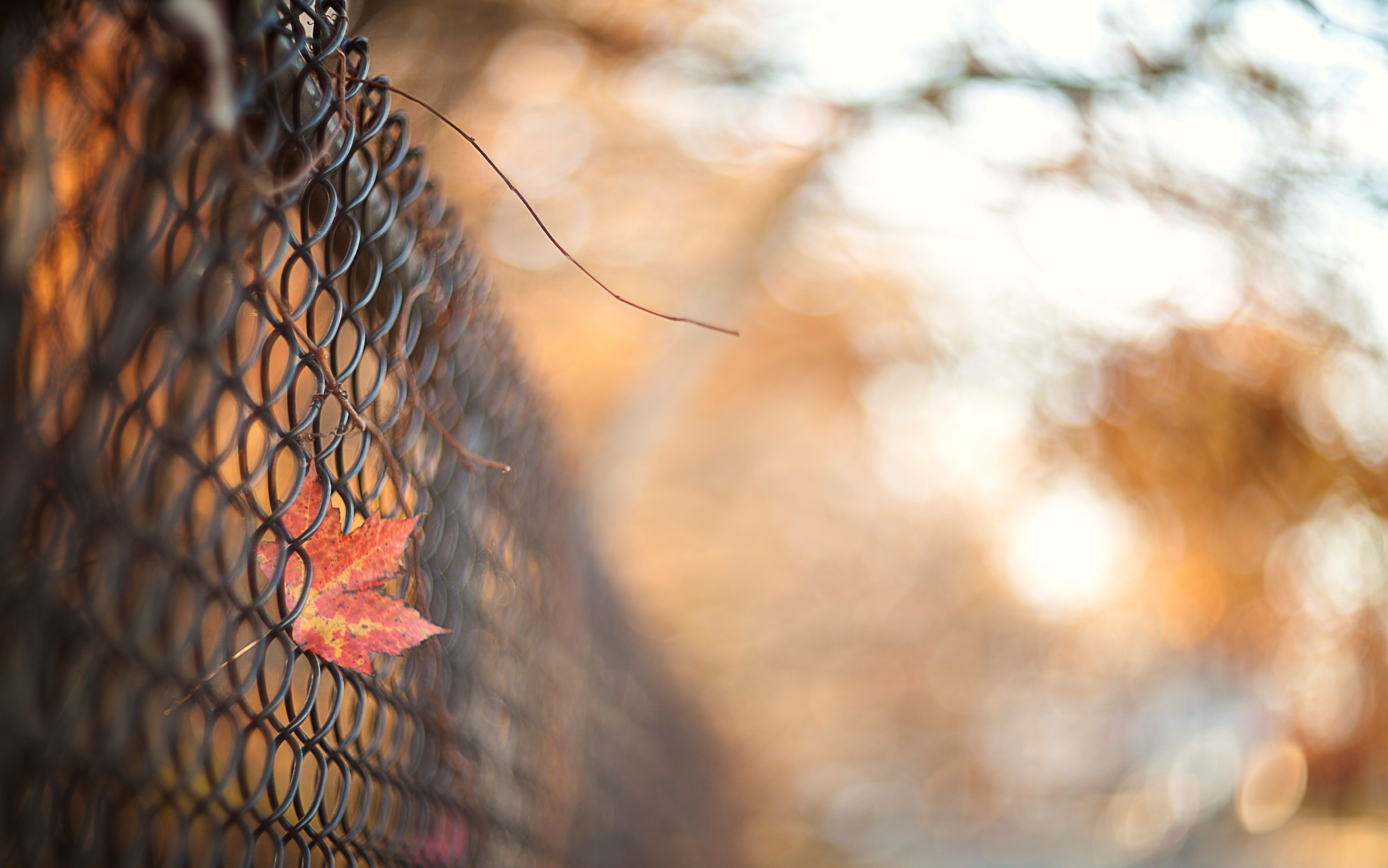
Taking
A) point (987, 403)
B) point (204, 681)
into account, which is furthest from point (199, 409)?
point (987, 403)

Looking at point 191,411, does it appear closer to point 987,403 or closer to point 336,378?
point 336,378

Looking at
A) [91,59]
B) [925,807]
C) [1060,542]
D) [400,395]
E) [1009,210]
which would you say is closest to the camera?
[91,59]

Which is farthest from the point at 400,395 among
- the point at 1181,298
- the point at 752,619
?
the point at 752,619

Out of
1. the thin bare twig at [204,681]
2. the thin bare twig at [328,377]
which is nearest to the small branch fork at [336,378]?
the thin bare twig at [328,377]

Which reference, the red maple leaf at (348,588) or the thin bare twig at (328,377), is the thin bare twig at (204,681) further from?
the thin bare twig at (328,377)

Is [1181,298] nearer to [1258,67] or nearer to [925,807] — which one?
[1258,67]

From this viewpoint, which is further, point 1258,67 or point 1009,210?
point 1009,210

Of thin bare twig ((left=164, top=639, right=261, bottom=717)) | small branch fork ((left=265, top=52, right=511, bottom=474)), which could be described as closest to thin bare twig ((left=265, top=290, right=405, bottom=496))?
small branch fork ((left=265, top=52, right=511, bottom=474))

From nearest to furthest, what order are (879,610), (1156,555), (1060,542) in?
(1156,555)
(1060,542)
(879,610)
